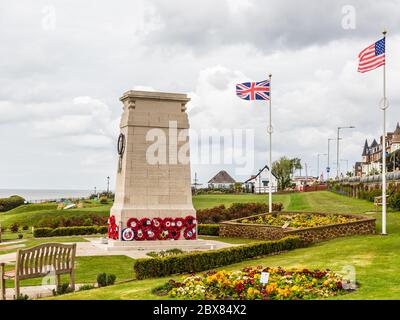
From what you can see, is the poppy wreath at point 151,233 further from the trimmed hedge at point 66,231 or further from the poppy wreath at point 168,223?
the trimmed hedge at point 66,231

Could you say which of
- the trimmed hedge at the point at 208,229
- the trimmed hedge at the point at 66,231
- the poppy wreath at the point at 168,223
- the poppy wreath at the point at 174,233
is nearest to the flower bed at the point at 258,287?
the poppy wreath at the point at 168,223

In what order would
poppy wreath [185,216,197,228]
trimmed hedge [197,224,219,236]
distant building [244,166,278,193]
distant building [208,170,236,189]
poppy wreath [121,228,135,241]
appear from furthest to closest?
distant building [208,170,236,189] < distant building [244,166,278,193] < trimmed hedge [197,224,219,236] < poppy wreath [185,216,197,228] < poppy wreath [121,228,135,241]

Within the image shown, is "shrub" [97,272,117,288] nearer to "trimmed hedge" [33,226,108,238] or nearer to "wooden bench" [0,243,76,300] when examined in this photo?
"wooden bench" [0,243,76,300]

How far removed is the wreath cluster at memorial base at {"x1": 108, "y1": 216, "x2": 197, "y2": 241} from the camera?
23.6 m

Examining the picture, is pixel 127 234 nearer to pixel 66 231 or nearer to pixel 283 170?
pixel 66 231

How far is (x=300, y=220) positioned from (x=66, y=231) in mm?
12942

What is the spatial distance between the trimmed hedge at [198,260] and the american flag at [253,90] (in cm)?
1105

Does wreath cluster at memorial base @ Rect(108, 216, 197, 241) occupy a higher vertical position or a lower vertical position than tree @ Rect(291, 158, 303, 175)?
lower

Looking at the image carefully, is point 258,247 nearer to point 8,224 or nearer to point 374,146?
point 8,224

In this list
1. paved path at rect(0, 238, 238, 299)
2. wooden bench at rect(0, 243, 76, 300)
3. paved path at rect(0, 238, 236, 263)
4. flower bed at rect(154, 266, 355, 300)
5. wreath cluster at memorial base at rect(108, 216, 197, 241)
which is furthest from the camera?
wreath cluster at memorial base at rect(108, 216, 197, 241)

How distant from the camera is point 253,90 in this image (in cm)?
2905

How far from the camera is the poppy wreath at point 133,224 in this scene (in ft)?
77.0

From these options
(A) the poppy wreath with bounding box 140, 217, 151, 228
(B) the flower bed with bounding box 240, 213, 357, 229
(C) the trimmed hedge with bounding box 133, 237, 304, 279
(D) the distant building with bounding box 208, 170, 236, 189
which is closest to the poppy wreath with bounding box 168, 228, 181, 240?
(A) the poppy wreath with bounding box 140, 217, 151, 228
